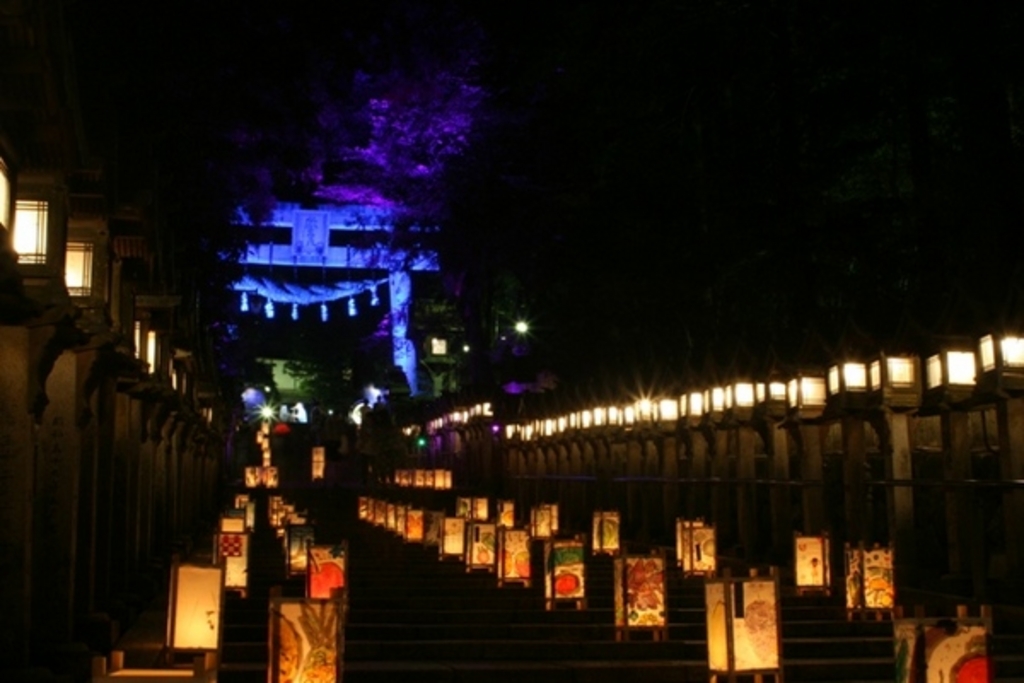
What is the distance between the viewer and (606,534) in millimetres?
22172

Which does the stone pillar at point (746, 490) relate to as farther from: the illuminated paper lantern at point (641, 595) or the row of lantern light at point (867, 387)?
the illuminated paper lantern at point (641, 595)

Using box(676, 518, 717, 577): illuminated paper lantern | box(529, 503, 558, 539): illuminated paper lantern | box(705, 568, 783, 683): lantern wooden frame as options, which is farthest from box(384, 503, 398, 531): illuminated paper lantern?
box(705, 568, 783, 683): lantern wooden frame

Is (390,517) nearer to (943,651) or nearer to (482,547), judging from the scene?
(482,547)

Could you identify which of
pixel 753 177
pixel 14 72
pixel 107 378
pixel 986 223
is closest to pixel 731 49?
pixel 753 177

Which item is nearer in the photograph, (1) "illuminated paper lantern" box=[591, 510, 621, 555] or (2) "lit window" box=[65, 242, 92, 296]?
(2) "lit window" box=[65, 242, 92, 296]

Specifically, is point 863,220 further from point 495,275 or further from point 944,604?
point 495,275

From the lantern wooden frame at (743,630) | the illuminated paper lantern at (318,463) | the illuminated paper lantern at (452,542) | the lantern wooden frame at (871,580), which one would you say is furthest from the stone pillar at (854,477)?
the illuminated paper lantern at (318,463)

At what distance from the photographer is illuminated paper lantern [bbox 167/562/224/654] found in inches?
434

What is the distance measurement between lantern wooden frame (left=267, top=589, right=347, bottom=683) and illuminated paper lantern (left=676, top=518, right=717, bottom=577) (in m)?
10.7

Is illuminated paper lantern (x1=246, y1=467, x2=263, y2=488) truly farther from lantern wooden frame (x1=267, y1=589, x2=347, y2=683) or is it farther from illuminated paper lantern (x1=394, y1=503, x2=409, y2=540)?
lantern wooden frame (x1=267, y1=589, x2=347, y2=683)

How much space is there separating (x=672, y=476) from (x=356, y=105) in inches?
1097

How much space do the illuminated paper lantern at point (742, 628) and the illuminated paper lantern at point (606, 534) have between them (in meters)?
11.3

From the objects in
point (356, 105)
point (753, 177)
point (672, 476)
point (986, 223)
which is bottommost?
point (672, 476)

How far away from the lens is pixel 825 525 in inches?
789
